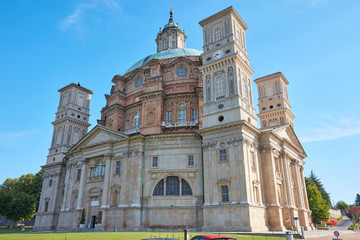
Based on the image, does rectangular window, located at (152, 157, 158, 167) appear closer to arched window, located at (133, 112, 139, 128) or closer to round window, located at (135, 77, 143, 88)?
arched window, located at (133, 112, 139, 128)

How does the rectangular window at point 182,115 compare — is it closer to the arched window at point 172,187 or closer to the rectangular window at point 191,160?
the rectangular window at point 191,160

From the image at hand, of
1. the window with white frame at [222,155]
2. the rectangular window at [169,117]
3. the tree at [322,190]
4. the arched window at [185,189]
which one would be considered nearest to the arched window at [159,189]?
the arched window at [185,189]

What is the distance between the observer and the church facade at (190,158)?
29.0 m

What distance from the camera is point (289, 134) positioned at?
40.2 meters

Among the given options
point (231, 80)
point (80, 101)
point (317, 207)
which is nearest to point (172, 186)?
point (231, 80)

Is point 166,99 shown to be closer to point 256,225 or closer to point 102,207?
point 102,207

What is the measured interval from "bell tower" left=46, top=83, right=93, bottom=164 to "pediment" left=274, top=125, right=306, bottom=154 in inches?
1329

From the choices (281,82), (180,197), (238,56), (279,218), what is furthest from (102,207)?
(281,82)

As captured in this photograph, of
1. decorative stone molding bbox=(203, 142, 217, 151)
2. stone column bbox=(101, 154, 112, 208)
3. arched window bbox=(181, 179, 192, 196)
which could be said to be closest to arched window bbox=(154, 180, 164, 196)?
arched window bbox=(181, 179, 192, 196)

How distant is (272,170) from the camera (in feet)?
102

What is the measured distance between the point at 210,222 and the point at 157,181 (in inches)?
312

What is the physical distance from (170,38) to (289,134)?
28.2m

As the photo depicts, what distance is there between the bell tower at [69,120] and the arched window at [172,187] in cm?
2194

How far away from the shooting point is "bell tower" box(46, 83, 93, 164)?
48.7m
